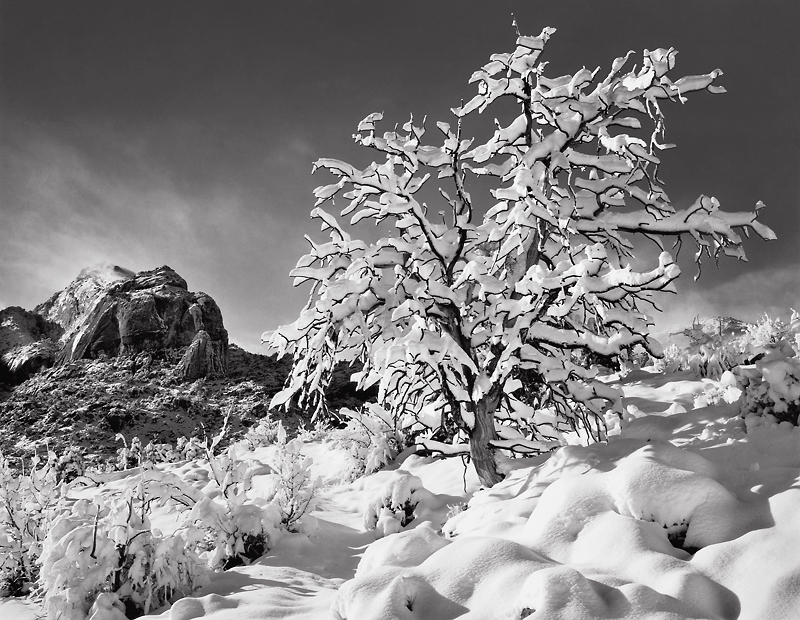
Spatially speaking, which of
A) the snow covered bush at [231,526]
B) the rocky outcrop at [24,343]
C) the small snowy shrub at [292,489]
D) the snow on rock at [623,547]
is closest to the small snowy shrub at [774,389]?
the snow on rock at [623,547]

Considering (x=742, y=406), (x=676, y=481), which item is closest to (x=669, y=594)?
(x=676, y=481)

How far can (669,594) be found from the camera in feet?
7.19

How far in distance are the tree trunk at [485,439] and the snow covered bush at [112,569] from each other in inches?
105

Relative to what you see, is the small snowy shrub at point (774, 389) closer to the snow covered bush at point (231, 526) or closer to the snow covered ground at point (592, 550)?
the snow covered ground at point (592, 550)

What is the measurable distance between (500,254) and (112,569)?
4.04 metres

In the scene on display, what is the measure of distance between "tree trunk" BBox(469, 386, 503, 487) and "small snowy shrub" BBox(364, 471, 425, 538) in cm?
71

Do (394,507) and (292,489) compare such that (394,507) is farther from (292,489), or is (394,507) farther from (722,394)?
(722,394)

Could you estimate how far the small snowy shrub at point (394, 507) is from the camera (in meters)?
4.95

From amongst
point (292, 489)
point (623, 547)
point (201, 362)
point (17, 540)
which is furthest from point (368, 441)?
point (201, 362)

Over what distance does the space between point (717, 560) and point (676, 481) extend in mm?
567

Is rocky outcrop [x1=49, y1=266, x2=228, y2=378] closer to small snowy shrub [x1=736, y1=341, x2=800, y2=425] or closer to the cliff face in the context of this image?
the cliff face

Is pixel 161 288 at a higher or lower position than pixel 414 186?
higher

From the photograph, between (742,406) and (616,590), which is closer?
(616,590)

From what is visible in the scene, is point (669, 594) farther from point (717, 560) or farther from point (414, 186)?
point (414, 186)
